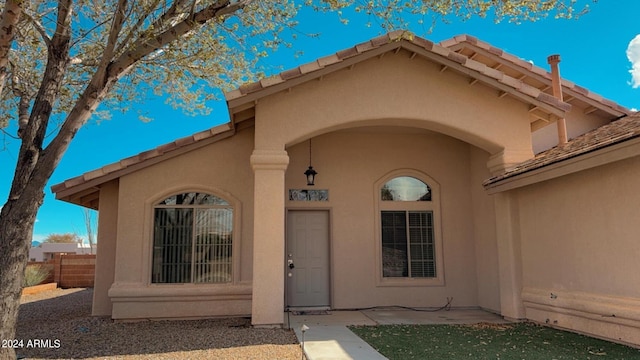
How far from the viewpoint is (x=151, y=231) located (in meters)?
9.48

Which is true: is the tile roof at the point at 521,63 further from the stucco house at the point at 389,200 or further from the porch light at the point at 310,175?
the porch light at the point at 310,175

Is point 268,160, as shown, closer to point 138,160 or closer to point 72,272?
point 138,160

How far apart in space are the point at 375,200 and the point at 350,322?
307 cm

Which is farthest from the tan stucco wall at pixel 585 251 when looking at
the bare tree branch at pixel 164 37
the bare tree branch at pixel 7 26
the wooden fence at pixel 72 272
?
the wooden fence at pixel 72 272

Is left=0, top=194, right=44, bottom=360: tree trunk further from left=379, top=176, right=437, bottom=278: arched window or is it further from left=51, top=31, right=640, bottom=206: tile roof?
left=379, top=176, right=437, bottom=278: arched window

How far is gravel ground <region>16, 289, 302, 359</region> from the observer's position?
6.46 meters

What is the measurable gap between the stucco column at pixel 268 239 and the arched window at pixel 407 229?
3286 millimetres

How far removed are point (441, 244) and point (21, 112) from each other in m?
8.83

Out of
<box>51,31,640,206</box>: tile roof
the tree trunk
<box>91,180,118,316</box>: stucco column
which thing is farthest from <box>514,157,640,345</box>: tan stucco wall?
<box>91,180,118,316</box>: stucco column

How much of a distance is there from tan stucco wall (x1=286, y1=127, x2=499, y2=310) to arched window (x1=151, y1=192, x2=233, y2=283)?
5.48 feet

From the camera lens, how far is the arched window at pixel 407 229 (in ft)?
35.0

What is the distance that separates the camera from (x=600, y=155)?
21.4 feet

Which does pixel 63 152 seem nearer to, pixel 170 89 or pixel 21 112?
pixel 21 112

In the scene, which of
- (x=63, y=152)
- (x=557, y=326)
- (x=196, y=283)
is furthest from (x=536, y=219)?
(x=63, y=152)
